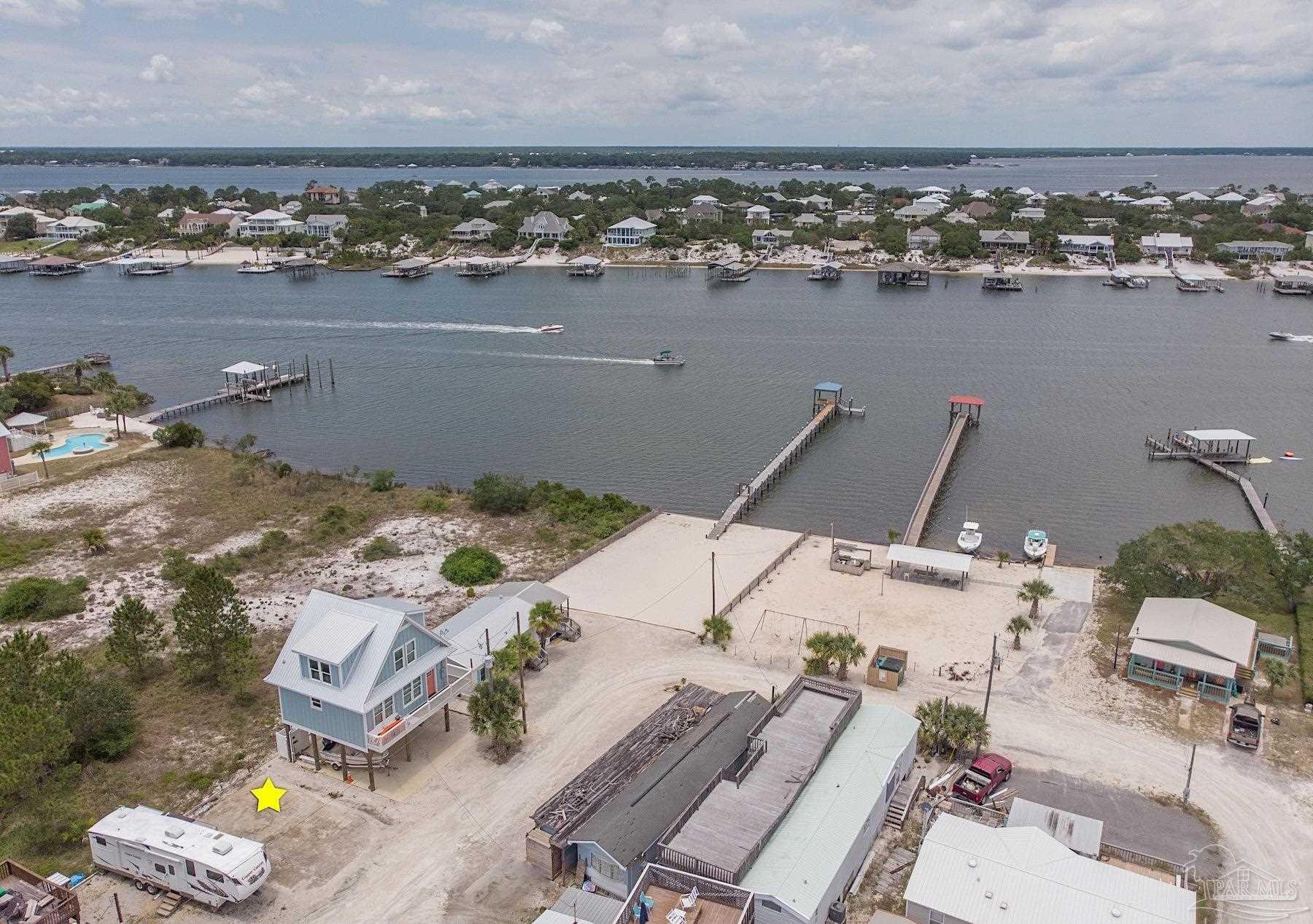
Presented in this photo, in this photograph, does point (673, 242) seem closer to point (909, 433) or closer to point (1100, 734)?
point (909, 433)

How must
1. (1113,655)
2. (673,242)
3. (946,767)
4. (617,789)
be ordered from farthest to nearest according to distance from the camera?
(673,242) → (1113,655) → (946,767) → (617,789)

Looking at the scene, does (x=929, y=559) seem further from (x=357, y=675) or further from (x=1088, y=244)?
(x=1088, y=244)

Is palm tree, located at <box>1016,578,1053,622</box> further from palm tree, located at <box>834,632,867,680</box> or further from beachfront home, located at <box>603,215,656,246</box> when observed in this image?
beachfront home, located at <box>603,215,656,246</box>

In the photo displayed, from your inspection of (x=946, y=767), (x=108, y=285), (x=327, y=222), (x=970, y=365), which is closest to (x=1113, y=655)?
(x=946, y=767)

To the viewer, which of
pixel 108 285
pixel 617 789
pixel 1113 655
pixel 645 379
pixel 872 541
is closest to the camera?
pixel 617 789

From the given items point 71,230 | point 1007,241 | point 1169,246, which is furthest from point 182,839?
Result: point 71,230

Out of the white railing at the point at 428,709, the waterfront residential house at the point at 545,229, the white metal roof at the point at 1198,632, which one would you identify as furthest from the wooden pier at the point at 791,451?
the waterfront residential house at the point at 545,229
